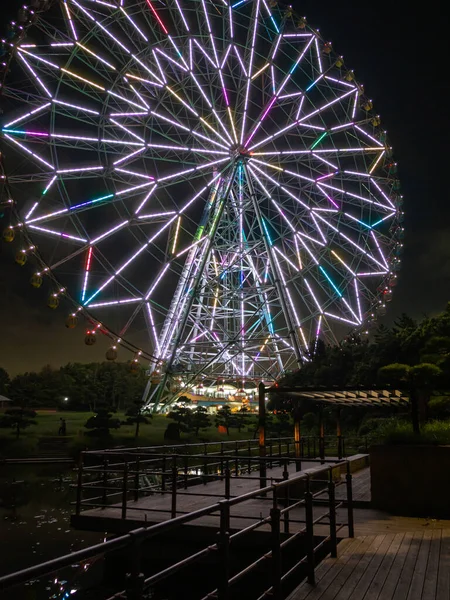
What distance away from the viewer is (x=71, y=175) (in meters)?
21.0

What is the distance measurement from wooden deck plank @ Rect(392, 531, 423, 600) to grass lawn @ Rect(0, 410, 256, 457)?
27230 millimetres

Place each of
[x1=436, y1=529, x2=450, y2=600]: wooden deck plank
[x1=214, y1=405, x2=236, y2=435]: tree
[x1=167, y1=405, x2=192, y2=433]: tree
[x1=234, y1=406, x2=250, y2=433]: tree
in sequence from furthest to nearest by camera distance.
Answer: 1. [x1=234, y1=406, x2=250, y2=433]: tree
2. [x1=214, y1=405, x2=236, y2=435]: tree
3. [x1=167, y1=405, x2=192, y2=433]: tree
4. [x1=436, y1=529, x2=450, y2=600]: wooden deck plank

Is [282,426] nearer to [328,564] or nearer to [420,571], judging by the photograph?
[328,564]

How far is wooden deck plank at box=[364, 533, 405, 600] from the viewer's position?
529 cm

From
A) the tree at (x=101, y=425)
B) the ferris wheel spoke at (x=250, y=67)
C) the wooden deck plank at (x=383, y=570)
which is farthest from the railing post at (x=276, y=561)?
the tree at (x=101, y=425)

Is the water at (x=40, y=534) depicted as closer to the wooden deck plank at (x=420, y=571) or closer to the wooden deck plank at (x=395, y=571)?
the wooden deck plank at (x=395, y=571)

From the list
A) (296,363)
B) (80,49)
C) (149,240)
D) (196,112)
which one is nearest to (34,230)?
(149,240)

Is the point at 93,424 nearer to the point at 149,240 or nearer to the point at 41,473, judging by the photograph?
the point at 41,473

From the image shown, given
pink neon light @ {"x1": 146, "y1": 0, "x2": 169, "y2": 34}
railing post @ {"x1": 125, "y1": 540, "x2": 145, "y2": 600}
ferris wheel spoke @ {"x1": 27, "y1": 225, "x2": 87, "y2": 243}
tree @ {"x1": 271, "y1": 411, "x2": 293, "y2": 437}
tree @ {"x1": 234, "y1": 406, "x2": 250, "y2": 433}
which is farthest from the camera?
tree @ {"x1": 234, "y1": 406, "x2": 250, "y2": 433}

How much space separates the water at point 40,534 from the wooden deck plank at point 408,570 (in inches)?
160

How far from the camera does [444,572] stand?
594 centimetres

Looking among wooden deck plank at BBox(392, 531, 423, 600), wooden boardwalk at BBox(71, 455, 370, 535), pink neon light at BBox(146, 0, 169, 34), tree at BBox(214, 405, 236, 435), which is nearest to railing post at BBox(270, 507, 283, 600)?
wooden deck plank at BBox(392, 531, 423, 600)

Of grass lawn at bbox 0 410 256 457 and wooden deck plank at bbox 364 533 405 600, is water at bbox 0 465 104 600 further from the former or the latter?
grass lawn at bbox 0 410 256 457

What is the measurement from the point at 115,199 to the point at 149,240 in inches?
96.8
